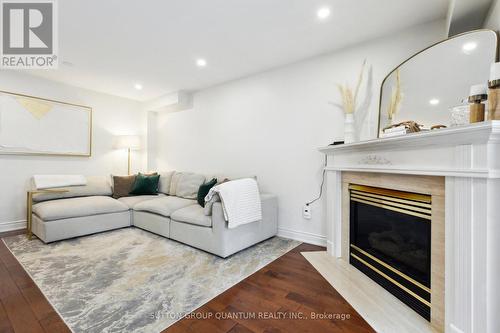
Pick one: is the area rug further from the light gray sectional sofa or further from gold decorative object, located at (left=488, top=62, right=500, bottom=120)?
gold decorative object, located at (left=488, top=62, right=500, bottom=120)

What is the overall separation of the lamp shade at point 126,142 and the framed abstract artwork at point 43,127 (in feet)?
1.49

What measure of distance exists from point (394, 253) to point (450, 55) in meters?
1.61

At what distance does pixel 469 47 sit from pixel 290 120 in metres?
A: 1.79

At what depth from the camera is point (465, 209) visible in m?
1.22

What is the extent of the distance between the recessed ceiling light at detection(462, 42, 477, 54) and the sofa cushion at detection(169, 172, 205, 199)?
3.25 meters

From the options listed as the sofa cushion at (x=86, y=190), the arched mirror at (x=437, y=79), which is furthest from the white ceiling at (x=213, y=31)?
the sofa cushion at (x=86, y=190)

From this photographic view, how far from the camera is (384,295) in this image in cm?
174

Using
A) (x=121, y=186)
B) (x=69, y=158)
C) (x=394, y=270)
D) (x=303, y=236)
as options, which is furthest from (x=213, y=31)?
(x=69, y=158)

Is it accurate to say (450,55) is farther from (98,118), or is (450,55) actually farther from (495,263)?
(98,118)

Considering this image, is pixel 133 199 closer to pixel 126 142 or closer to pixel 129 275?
pixel 126 142

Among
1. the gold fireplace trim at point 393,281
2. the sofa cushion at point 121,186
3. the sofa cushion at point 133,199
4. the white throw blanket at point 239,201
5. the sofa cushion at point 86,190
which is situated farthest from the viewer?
the sofa cushion at point 121,186

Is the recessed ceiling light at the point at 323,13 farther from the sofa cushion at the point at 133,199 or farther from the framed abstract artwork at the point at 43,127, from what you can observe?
the framed abstract artwork at the point at 43,127

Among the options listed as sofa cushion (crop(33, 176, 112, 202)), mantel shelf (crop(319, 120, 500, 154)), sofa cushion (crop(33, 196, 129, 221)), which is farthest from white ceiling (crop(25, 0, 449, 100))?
sofa cushion (crop(33, 196, 129, 221))

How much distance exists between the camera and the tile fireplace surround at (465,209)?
1.14 m
